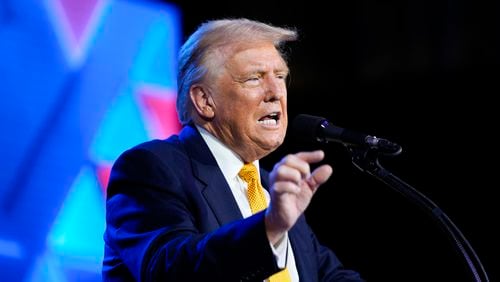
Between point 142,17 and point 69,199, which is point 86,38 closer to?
point 142,17

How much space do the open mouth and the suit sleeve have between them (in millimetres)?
312

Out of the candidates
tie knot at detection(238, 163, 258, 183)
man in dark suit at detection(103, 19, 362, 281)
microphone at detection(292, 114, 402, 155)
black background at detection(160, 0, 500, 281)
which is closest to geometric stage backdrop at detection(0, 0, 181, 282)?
black background at detection(160, 0, 500, 281)

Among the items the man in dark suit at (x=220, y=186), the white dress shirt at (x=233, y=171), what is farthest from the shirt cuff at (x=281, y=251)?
the white dress shirt at (x=233, y=171)

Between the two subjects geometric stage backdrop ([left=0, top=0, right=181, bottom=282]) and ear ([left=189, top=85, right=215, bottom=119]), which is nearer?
ear ([left=189, top=85, right=215, bottom=119])

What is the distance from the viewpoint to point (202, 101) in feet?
7.71

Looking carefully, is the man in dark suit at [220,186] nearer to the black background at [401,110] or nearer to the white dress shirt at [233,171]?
the white dress shirt at [233,171]

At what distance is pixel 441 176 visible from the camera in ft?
12.8

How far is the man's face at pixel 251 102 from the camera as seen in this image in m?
2.27

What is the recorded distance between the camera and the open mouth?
2.29 metres

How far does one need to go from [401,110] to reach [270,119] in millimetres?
1843

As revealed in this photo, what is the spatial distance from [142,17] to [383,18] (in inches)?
56.7

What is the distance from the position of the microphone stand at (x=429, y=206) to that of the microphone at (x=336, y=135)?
1.2 inches

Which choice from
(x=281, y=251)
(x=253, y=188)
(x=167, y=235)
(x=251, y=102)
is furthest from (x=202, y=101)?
(x=281, y=251)

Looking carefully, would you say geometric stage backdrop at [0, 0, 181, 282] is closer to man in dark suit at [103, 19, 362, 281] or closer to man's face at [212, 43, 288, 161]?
man in dark suit at [103, 19, 362, 281]
